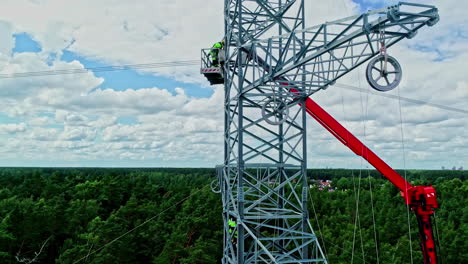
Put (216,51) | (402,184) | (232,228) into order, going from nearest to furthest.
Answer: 1. (402,184)
2. (232,228)
3. (216,51)

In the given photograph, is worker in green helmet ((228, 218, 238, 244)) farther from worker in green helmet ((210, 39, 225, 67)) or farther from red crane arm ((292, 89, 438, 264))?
worker in green helmet ((210, 39, 225, 67))

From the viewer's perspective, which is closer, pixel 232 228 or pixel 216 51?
pixel 232 228

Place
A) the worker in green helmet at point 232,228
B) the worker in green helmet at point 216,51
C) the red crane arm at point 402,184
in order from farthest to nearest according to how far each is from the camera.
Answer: the worker in green helmet at point 216,51 < the worker in green helmet at point 232,228 < the red crane arm at point 402,184

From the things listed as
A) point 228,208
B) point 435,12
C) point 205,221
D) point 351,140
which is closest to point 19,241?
point 205,221

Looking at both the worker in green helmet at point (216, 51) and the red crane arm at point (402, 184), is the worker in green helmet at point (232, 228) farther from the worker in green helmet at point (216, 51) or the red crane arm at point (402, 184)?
the worker in green helmet at point (216, 51)

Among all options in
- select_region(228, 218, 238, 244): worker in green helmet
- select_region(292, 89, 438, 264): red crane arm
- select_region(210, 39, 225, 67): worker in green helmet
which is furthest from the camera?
select_region(210, 39, 225, 67): worker in green helmet

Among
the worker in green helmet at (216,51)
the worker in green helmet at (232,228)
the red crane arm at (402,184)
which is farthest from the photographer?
the worker in green helmet at (216,51)

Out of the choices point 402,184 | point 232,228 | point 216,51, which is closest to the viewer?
point 402,184

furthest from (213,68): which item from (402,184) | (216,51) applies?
(402,184)

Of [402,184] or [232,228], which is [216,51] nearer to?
[232,228]
